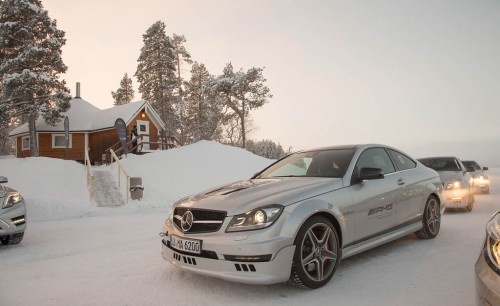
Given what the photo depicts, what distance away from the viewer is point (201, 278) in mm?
4402

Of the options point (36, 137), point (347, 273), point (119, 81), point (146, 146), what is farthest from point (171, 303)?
point (119, 81)

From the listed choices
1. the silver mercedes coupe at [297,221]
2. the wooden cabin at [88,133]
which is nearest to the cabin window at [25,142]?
the wooden cabin at [88,133]

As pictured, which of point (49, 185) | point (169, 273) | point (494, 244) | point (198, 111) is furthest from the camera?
point (198, 111)

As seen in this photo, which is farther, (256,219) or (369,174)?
(369,174)

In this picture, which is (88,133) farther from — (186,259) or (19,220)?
(186,259)

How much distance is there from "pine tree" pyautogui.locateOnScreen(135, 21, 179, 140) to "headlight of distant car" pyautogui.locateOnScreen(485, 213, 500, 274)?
38089 millimetres

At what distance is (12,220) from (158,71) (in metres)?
34.6

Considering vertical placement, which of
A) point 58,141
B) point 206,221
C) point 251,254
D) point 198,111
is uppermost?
point 198,111

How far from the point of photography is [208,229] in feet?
12.7

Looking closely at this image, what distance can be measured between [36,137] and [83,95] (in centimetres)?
837

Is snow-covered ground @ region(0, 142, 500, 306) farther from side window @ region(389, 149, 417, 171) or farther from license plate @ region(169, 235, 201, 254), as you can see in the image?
side window @ region(389, 149, 417, 171)

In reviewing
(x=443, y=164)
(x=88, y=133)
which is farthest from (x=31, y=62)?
(x=443, y=164)

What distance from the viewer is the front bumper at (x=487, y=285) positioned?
2.25 m

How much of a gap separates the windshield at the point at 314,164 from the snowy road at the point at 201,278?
126 cm
